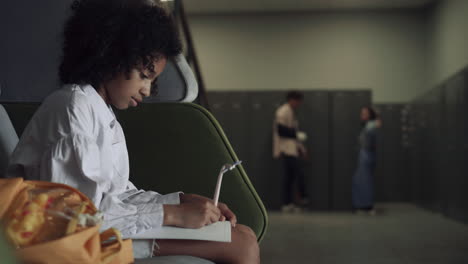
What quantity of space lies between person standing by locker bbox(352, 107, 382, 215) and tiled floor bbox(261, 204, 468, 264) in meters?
0.41

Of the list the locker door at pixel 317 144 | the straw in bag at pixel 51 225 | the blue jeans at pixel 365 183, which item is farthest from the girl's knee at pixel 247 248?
the locker door at pixel 317 144

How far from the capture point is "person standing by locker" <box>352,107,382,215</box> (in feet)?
20.4

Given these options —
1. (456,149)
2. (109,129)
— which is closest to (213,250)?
(109,129)

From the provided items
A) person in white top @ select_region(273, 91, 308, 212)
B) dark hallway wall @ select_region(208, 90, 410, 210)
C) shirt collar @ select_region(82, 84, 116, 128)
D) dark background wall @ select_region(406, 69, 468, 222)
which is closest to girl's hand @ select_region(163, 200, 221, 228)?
shirt collar @ select_region(82, 84, 116, 128)

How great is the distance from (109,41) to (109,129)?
0.63 feet

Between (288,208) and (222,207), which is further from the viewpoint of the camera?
(288,208)

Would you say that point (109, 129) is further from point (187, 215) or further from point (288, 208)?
point (288, 208)

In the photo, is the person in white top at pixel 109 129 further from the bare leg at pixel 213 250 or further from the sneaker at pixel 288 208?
the sneaker at pixel 288 208

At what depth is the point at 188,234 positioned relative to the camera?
1.06m

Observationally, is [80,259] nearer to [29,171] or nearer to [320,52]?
[29,171]

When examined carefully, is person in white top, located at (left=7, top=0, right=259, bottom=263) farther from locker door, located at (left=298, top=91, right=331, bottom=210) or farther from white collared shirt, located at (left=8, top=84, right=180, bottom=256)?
locker door, located at (left=298, top=91, right=331, bottom=210)

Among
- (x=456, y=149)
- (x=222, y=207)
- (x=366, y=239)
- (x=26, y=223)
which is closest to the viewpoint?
(x=26, y=223)

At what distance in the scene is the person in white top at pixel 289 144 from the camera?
21.4 feet

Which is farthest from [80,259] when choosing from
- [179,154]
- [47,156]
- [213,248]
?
[179,154]
